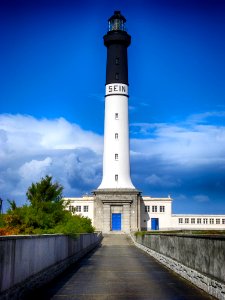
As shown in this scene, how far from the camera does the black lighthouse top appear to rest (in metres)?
73.8

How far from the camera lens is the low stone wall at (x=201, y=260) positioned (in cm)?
1393

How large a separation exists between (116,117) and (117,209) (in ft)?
45.5

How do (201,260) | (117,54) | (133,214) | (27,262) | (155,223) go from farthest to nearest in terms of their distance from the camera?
(155,223) → (133,214) → (117,54) → (201,260) → (27,262)

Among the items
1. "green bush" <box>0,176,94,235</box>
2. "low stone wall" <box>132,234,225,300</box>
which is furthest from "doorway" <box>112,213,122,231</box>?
"low stone wall" <box>132,234,225,300</box>

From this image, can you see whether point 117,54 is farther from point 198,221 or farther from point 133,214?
point 198,221

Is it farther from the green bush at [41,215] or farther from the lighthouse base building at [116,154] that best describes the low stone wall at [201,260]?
the lighthouse base building at [116,154]

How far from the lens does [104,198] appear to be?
7500cm

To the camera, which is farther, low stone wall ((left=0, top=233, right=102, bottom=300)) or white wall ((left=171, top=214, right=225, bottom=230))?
white wall ((left=171, top=214, right=225, bottom=230))

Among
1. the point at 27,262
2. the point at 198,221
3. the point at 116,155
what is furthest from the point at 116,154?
the point at 27,262

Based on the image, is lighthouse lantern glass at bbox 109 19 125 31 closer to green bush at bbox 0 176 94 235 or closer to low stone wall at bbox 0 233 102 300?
green bush at bbox 0 176 94 235

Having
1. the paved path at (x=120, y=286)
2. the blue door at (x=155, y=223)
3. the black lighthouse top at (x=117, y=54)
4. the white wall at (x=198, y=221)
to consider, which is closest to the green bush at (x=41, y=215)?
the paved path at (x=120, y=286)

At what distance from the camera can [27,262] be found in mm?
14352

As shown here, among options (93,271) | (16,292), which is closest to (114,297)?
(16,292)

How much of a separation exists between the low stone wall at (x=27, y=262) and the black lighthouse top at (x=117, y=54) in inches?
2094
